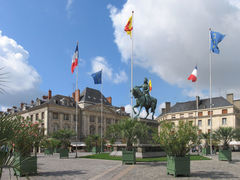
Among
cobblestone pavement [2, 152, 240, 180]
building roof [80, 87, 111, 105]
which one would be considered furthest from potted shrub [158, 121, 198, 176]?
building roof [80, 87, 111, 105]

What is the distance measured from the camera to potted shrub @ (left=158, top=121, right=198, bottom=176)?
10648 mm

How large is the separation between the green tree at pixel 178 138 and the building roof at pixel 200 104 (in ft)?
156

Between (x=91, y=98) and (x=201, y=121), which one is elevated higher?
(x=91, y=98)

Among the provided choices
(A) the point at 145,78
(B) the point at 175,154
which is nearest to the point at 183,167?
(B) the point at 175,154

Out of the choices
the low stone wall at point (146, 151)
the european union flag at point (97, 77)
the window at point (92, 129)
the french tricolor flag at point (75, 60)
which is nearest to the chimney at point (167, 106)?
the window at point (92, 129)

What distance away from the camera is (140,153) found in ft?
65.2

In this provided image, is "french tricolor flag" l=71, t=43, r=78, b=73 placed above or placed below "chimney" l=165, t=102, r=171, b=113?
above

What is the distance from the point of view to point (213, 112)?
55969 millimetres

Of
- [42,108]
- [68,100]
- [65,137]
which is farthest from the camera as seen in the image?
[68,100]

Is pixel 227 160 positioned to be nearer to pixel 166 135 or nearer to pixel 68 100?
pixel 166 135

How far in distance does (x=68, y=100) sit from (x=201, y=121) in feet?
104

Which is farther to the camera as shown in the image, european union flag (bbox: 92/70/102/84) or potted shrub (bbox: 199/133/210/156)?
european union flag (bbox: 92/70/102/84)

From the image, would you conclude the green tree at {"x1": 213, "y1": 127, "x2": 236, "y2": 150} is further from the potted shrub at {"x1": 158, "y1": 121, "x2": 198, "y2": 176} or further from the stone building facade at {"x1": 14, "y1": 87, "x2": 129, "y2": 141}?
the stone building facade at {"x1": 14, "y1": 87, "x2": 129, "y2": 141}

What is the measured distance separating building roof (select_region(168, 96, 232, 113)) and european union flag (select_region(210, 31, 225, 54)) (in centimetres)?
3191
